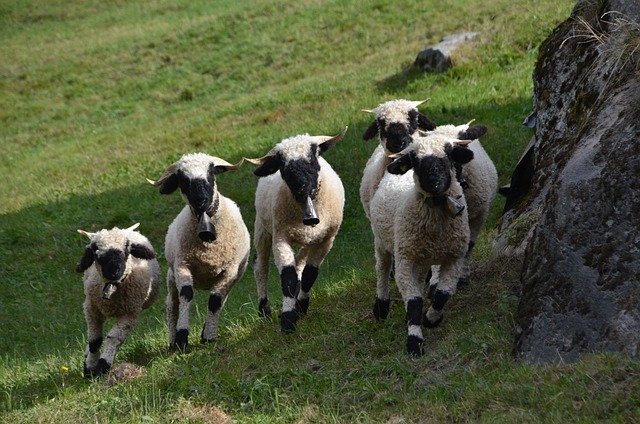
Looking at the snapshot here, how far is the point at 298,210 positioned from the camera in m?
10.5

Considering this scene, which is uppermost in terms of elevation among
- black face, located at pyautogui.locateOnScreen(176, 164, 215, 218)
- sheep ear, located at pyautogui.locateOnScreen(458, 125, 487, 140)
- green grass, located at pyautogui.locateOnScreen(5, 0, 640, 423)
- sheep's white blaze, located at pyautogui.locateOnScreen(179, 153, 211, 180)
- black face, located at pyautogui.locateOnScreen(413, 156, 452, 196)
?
black face, located at pyautogui.locateOnScreen(413, 156, 452, 196)

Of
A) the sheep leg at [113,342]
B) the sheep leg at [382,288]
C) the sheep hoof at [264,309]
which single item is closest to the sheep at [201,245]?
the sheep leg at [113,342]

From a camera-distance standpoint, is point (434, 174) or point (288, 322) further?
point (288, 322)

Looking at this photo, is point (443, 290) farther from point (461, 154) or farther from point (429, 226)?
point (461, 154)

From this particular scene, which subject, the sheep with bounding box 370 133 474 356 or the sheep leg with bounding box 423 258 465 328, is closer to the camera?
the sheep with bounding box 370 133 474 356

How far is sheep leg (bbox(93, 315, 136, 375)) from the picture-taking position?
9883mm

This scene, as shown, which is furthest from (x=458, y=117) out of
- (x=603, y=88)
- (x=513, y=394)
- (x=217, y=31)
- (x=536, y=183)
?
(x=217, y=31)

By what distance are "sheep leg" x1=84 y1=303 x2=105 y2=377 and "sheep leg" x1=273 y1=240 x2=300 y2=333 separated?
2284 millimetres

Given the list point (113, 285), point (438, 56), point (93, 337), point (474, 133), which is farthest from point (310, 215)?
point (438, 56)

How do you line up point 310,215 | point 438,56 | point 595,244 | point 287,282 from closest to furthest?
point 595,244
point 310,215
point 287,282
point 438,56

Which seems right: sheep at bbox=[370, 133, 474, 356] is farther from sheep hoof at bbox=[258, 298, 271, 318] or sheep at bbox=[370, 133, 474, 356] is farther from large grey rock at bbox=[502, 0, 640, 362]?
sheep hoof at bbox=[258, 298, 271, 318]

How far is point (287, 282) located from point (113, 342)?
2117 millimetres

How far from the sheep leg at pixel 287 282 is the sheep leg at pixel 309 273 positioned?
0.27 metres

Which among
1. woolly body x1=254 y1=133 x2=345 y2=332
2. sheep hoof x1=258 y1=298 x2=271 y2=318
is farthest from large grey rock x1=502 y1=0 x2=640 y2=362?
sheep hoof x1=258 y1=298 x2=271 y2=318
